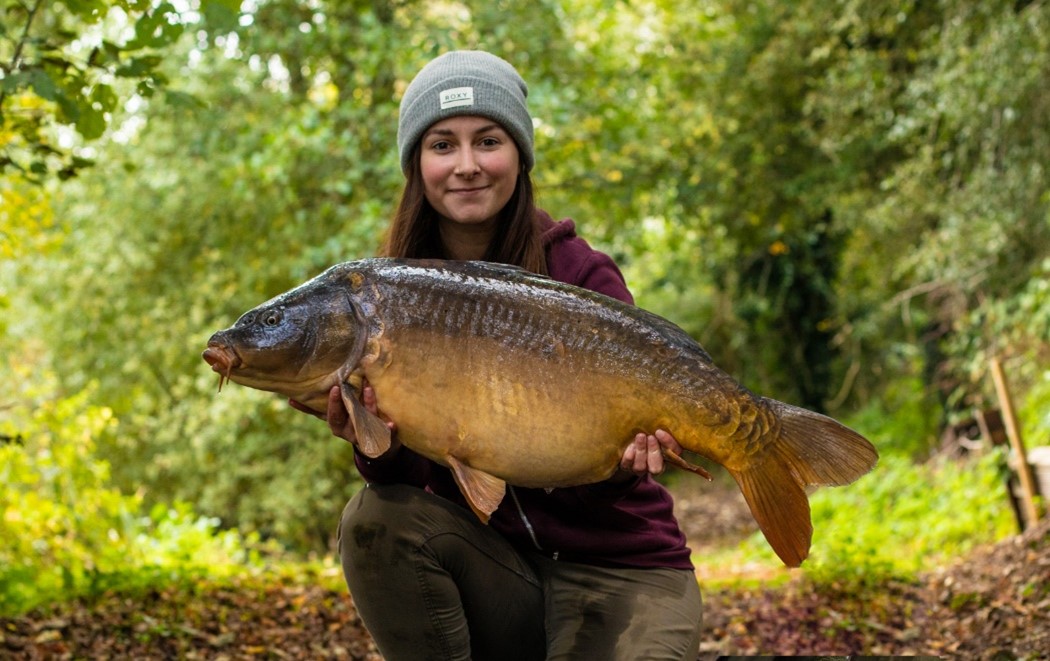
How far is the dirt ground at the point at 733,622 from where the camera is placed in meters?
4.59

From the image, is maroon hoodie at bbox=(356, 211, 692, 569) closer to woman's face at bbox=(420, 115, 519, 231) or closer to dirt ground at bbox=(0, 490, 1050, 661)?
woman's face at bbox=(420, 115, 519, 231)

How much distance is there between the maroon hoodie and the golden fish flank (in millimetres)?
372

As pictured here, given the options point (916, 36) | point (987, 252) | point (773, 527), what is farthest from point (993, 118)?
point (773, 527)

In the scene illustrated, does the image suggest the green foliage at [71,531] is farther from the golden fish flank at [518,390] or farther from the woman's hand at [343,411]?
the golden fish flank at [518,390]

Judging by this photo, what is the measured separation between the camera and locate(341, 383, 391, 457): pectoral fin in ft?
8.42

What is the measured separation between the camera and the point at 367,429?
8.45 ft

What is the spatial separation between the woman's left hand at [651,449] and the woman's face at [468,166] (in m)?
0.82

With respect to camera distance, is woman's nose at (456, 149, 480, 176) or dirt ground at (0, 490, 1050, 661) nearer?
woman's nose at (456, 149, 480, 176)

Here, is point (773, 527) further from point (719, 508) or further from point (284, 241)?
point (719, 508)

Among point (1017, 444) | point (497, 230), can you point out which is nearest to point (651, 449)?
point (497, 230)

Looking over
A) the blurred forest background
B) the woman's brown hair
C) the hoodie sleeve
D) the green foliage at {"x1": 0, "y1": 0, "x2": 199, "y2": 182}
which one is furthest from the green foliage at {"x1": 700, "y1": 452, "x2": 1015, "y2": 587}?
the green foliage at {"x1": 0, "y1": 0, "x2": 199, "y2": 182}

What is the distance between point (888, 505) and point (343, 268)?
9.52m

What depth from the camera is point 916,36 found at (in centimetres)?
1200

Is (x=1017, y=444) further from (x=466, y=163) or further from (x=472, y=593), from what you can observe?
(x=466, y=163)
